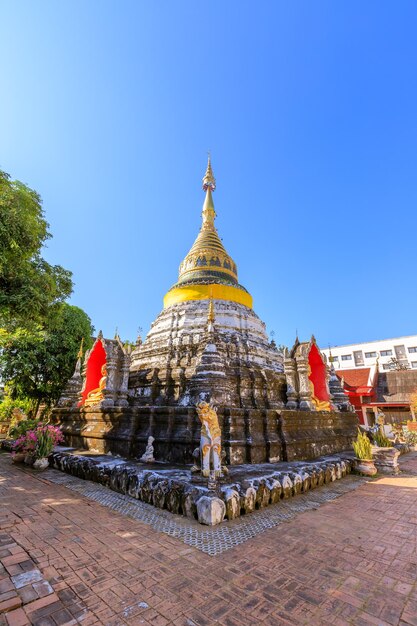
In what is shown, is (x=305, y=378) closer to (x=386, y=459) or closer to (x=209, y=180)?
(x=386, y=459)

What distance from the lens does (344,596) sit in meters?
2.97

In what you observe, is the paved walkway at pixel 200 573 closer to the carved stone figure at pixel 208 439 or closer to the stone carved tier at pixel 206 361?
the carved stone figure at pixel 208 439

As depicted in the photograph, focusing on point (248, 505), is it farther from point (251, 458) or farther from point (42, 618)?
point (42, 618)

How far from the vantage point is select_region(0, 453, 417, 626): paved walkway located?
268 centimetres

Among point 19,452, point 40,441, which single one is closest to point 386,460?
point 40,441

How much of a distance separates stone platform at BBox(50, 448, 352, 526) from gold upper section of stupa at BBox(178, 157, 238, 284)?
444 inches

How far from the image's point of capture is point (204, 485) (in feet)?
17.4

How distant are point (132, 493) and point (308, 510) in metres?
3.40

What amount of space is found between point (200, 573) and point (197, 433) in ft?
14.4

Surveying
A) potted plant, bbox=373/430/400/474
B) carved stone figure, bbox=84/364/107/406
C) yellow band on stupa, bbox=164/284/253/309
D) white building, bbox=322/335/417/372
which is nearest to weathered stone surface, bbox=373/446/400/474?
potted plant, bbox=373/430/400/474

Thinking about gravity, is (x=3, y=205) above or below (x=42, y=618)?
above

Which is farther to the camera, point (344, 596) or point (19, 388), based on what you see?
point (19, 388)

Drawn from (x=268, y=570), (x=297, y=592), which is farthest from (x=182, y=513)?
(x=297, y=592)

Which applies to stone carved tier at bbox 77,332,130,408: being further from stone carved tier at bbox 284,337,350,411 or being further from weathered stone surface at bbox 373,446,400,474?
weathered stone surface at bbox 373,446,400,474
